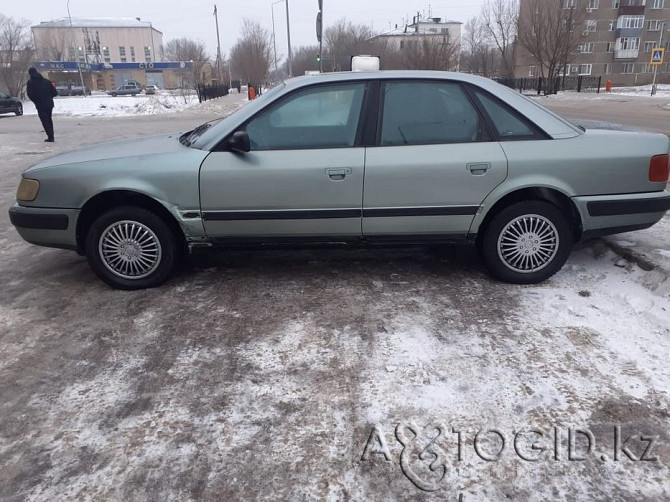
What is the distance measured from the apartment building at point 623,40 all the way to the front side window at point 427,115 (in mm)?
64266

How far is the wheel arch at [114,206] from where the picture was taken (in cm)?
427

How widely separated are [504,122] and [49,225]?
11.6 ft

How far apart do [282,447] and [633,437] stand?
1.62 m

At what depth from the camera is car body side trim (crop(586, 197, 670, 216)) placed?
13.7 ft

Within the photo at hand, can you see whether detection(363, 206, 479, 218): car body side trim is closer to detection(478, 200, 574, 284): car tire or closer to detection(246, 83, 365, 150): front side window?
detection(478, 200, 574, 284): car tire

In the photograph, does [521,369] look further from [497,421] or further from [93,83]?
[93,83]

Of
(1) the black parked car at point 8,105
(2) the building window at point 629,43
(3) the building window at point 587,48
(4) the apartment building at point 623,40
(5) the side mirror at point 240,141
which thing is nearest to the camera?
(5) the side mirror at point 240,141

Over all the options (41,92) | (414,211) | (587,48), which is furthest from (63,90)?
(414,211)

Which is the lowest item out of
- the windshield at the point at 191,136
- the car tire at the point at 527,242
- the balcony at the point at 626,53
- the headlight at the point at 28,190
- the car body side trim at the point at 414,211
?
the car tire at the point at 527,242

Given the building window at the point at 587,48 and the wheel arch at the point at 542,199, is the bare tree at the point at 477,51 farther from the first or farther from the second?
the wheel arch at the point at 542,199

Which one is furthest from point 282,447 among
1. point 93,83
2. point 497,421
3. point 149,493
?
point 93,83

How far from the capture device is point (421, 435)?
262cm

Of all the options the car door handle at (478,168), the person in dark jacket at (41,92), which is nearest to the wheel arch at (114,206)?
the car door handle at (478,168)

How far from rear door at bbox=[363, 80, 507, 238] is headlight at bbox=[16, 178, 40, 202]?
8.28 ft
